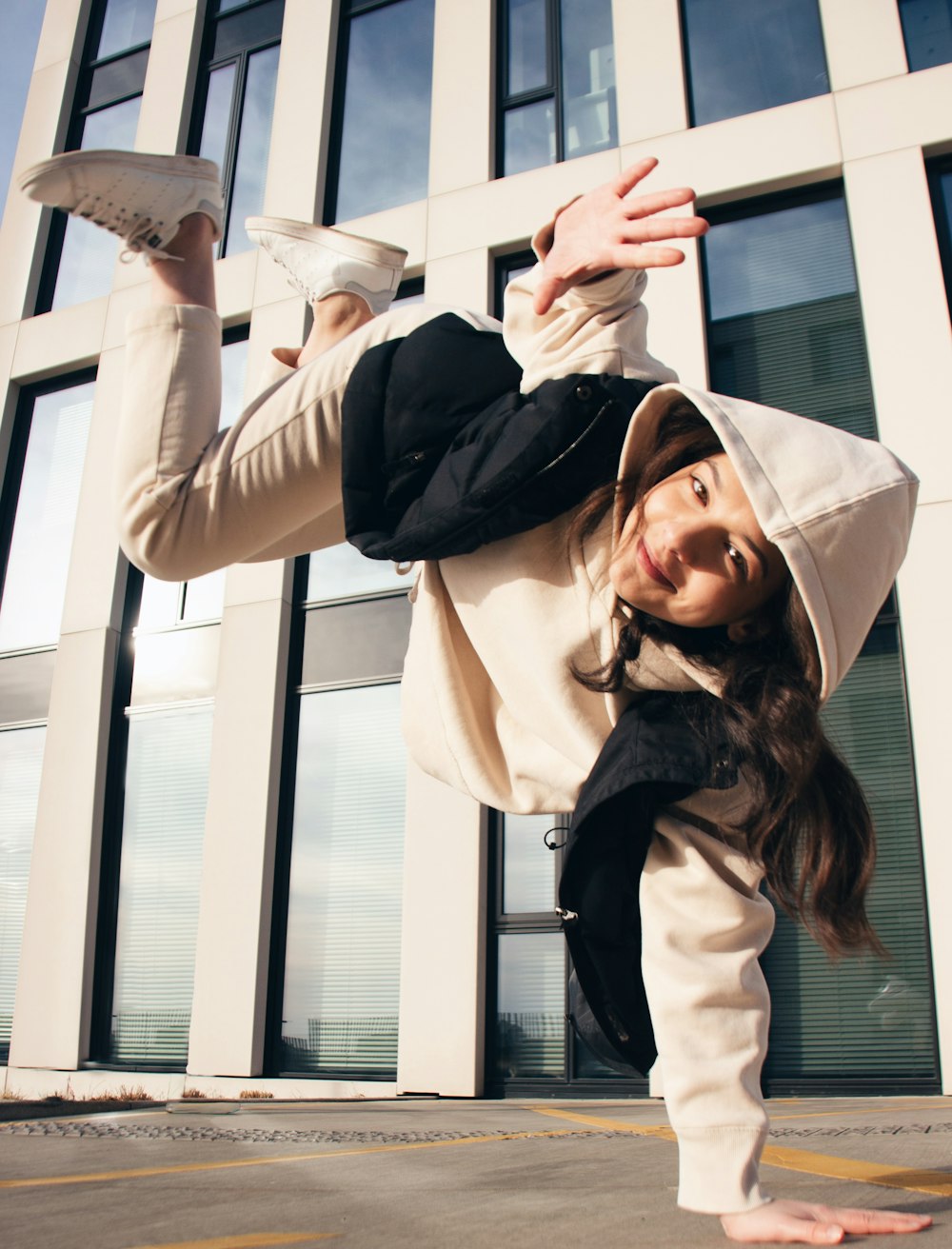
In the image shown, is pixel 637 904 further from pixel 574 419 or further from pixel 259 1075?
pixel 259 1075

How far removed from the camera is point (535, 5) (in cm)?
834

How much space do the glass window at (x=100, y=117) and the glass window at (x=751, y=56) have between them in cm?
539

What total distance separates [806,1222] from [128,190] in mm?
2364

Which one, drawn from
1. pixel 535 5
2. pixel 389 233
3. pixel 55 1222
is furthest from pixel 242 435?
pixel 535 5

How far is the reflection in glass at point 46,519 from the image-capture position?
8.05m

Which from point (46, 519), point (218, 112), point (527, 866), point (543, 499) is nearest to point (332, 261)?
point (543, 499)

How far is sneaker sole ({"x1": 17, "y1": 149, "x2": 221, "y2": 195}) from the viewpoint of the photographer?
2246 mm

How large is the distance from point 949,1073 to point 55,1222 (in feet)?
16.3

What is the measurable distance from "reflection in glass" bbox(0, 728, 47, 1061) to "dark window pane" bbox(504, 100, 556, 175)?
5.82 m

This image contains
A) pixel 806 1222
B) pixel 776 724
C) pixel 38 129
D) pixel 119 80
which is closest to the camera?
pixel 806 1222

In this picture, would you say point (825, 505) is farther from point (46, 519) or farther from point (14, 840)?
point (46, 519)

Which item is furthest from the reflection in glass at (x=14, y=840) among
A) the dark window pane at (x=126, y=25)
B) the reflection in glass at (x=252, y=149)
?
the dark window pane at (x=126, y=25)

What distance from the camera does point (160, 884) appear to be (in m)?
6.92

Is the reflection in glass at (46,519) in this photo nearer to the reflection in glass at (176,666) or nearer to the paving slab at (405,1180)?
the reflection in glass at (176,666)
